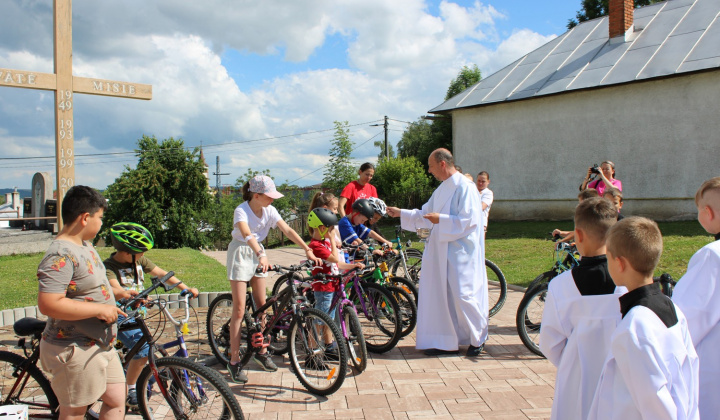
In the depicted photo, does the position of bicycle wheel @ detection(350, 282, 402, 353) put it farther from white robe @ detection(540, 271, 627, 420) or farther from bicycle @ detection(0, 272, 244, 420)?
white robe @ detection(540, 271, 627, 420)

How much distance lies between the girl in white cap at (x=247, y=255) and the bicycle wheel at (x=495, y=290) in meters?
3.28

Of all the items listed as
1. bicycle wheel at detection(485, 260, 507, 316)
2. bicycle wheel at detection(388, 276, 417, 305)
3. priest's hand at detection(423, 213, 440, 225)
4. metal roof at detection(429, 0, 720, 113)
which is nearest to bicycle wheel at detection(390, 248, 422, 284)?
bicycle wheel at detection(388, 276, 417, 305)

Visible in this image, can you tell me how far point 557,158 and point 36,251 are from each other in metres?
16.9

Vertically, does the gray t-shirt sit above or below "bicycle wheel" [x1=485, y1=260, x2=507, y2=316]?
above

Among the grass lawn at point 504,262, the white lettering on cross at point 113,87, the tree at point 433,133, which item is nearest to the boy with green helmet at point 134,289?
the grass lawn at point 504,262

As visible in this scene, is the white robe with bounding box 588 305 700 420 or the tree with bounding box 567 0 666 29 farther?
the tree with bounding box 567 0 666 29

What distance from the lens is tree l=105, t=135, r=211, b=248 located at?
65.5ft

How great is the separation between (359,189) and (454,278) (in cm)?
272

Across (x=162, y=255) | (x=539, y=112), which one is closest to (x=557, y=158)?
(x=539, y=112)

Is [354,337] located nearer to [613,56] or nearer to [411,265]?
[411,265]

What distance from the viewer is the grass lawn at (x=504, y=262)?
8.78 meters

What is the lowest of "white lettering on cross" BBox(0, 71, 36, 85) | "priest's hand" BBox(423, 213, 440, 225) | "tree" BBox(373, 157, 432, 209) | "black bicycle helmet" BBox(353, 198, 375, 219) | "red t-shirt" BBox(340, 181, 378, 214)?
"priest's hand" BBox(423, 213, 440, 225)

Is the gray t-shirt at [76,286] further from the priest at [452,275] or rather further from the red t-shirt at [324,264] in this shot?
the priest at [452,275]

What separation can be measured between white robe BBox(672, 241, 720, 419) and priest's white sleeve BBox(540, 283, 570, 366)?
1.78 feet
